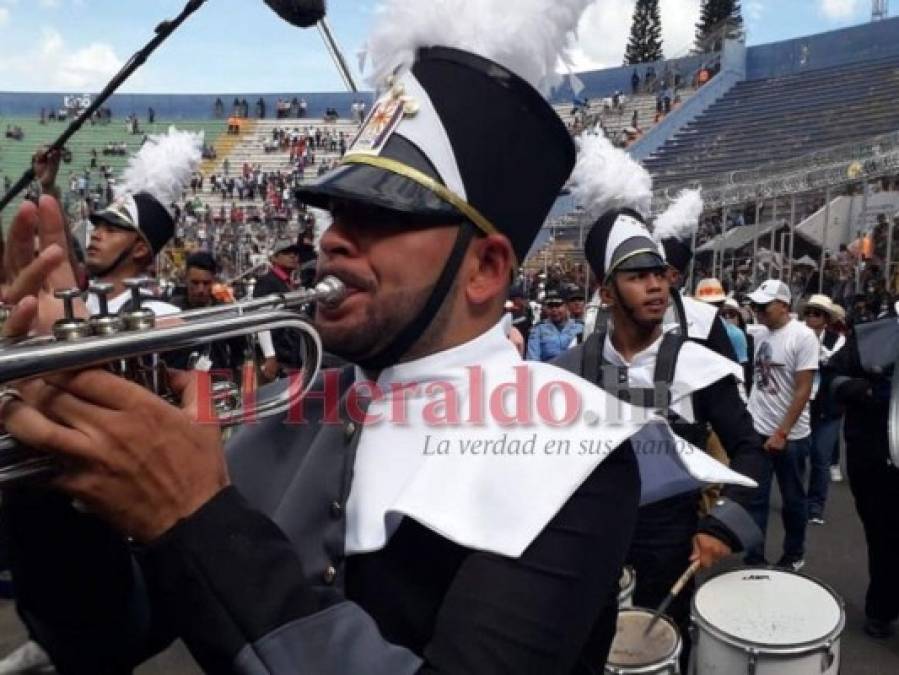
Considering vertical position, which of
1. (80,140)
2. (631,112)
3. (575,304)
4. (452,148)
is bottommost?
(575,304)

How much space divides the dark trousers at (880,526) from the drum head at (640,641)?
95.0 inches

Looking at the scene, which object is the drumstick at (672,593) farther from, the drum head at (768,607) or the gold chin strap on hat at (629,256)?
the gold chin strap on hat at (629,256)

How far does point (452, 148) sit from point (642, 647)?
1.97m

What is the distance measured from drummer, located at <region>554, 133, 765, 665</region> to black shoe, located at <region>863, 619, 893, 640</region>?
1.70m

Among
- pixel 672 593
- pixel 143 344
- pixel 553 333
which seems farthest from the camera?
pixel 553 333

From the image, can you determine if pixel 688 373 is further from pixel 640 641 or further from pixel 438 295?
pixel 438 295

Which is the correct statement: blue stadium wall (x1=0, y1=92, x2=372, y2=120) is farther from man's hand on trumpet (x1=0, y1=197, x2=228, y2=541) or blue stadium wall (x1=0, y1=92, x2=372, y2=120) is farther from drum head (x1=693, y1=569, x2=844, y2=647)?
man's hand on trumpet (x1=0, y1=197, x2=228, y2=541)

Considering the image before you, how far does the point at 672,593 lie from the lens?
303cm

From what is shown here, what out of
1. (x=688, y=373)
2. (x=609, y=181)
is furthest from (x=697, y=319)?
(x=688, y=373)

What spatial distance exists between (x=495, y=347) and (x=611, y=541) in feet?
1.29

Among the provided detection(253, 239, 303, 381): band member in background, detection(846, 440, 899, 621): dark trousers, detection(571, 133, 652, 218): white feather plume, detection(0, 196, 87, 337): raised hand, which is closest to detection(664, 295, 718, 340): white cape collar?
detection(571, 133, 652, 218): white feather plume

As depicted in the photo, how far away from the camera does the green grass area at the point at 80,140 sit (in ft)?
134

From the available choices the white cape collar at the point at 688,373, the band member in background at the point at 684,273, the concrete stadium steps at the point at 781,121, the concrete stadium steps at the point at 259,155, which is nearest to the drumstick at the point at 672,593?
the white cape collar at the point at 688,373

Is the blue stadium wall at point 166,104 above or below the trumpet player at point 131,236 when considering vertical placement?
above
